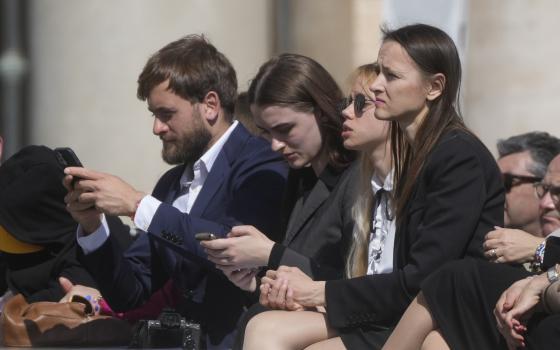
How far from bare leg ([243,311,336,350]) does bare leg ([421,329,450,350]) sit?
0.49 meters

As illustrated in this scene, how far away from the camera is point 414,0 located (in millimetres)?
9570

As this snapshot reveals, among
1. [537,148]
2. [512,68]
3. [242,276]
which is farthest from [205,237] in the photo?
[512,68]

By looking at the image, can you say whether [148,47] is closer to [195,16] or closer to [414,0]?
[195,16]

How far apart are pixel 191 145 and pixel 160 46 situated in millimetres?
2931

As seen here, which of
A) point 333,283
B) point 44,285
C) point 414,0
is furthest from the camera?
point 414,0

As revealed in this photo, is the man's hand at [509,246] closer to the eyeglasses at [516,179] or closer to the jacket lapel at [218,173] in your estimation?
the jacket lapel at [218,173]

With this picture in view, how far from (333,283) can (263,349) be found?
1.13 ft

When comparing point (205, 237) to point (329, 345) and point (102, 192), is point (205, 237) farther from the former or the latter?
point (329, 345)

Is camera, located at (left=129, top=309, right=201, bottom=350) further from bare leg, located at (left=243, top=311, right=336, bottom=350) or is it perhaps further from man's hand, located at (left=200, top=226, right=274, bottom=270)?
bare leg, located at (left=243, top=311, right=336, bottom=350)

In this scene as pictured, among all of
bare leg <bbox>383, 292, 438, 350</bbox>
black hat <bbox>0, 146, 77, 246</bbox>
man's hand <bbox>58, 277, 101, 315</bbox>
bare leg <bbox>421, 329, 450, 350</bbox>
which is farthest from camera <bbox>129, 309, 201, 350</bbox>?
bare leg <bbox>421, 329, 450, 350</bbox>

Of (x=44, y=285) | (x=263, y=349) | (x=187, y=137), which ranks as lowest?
(x=44, y=285)

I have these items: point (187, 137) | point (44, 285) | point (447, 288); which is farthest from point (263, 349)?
point (44, 285)

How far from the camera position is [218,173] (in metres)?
6.02

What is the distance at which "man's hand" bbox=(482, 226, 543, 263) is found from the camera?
488 cm
